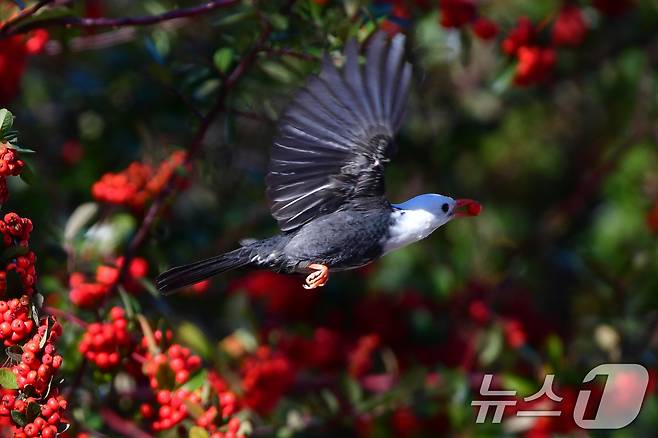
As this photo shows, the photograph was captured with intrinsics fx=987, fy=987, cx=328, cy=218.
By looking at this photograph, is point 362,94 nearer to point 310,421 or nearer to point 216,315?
point 310,421

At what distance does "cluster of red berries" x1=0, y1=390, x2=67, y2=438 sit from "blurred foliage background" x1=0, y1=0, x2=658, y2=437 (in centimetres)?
60

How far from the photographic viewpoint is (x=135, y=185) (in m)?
3.26

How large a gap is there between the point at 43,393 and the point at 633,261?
93.2 inches

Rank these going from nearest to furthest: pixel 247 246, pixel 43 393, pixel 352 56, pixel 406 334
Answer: pixel 43 393 < pixel 352 56 < pixel 247 246 < pixel 406 334

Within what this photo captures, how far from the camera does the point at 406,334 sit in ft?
12.9

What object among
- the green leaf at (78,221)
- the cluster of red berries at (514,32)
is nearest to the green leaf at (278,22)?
the cluster of red berries at (514,32)

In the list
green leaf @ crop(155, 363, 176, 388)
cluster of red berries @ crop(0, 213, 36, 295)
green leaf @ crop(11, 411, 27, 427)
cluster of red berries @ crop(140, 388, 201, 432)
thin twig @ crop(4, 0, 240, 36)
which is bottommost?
cluster of red berries @ crop(140, 388, 201, 432)

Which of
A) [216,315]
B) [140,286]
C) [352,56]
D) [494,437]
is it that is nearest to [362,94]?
[352,56]

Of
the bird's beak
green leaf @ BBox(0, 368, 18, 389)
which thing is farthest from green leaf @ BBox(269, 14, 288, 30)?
green leaf @ BBox(0, 368, 18, 389)

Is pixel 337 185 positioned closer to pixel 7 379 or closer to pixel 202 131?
pixel 202 131

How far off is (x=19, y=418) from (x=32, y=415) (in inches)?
1.0

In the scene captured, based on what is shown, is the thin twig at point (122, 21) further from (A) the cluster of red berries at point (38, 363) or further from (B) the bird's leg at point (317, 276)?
(A) the cluster of red berries at point (38, 363)

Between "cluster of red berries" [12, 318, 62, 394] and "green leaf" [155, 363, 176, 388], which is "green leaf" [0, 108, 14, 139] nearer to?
"cluster of red berries" [12, 318, 62, 394]

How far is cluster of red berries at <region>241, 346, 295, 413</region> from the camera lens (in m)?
3.16
